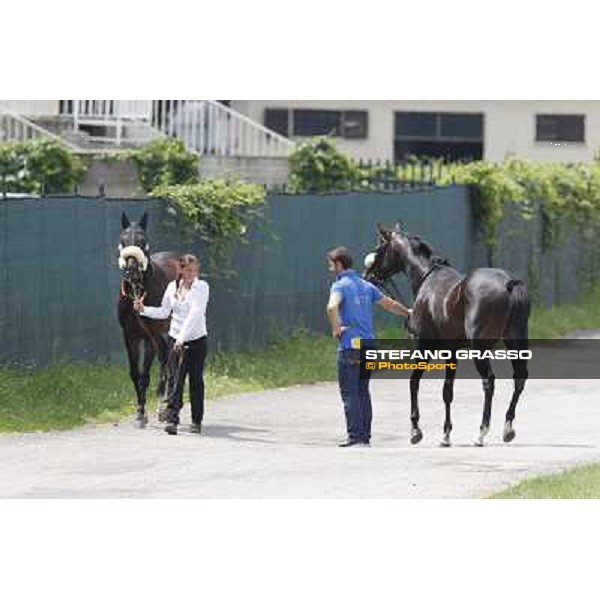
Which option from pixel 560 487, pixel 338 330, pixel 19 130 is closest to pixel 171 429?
pixel 338 330

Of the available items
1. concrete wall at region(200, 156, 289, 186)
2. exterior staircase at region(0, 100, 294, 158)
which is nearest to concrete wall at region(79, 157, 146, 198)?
exterior staircase at region(0, 100, 294, 158)

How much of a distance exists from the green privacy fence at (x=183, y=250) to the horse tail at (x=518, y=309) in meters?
1.51

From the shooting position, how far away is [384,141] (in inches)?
1085

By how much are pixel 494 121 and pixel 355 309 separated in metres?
7.20

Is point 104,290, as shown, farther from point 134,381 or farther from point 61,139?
point 61,139

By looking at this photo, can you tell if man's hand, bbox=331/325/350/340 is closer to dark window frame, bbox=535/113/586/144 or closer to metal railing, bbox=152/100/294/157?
dark window frame, bbox=535/113/586/144

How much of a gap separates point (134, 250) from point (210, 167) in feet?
38.3

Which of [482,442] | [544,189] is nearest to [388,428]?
[482,442]

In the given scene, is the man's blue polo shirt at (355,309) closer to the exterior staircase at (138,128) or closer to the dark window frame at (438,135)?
the dark window frame at (438,135)

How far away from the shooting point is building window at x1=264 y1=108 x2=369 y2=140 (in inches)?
1046

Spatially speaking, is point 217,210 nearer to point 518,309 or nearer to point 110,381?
point 110,381

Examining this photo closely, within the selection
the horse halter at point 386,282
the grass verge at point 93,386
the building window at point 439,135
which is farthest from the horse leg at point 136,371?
the building window at point 439,135

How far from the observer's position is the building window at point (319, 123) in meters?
26.6

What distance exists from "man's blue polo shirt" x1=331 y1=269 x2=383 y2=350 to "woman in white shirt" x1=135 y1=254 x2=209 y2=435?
1.40m
